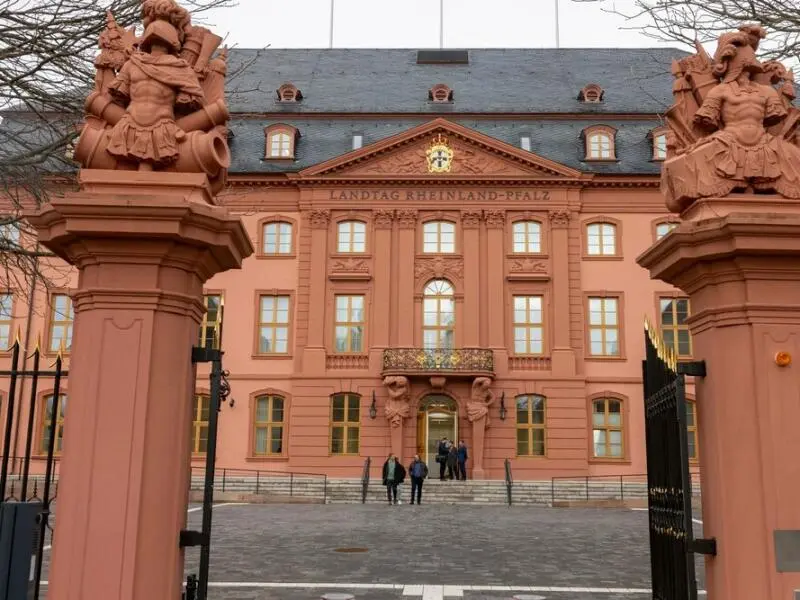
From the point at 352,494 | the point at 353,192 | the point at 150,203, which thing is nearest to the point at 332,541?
the point at 150,203

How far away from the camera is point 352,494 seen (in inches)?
1024

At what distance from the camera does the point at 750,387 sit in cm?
514

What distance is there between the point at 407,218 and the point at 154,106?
26.3 m

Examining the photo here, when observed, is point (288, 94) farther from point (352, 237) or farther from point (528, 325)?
point (528, 325)

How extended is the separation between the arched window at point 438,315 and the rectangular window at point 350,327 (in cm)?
233

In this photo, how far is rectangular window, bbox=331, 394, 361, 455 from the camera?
3011cm

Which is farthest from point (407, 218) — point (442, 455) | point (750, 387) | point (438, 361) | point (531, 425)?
point (750, 387)

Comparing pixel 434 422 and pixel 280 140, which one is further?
pixel 280 140

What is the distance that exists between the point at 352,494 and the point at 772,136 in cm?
2210

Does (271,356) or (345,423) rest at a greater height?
(271,356)

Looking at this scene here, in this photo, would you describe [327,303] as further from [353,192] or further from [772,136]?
[772,136]

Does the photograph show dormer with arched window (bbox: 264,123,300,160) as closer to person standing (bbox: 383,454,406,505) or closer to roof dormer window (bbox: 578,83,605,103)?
roof dormer window (bbox: 578,83,605,103)

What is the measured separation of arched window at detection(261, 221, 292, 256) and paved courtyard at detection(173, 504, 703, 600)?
46.0 ft

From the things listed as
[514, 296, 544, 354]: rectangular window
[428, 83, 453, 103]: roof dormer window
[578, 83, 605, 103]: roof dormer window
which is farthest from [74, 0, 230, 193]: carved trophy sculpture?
[578, 83, 605, 103]: roof dormer window
